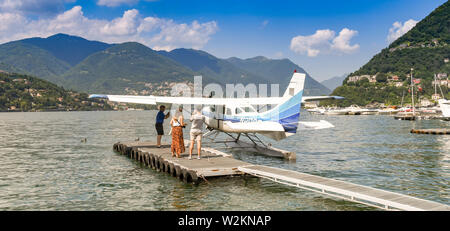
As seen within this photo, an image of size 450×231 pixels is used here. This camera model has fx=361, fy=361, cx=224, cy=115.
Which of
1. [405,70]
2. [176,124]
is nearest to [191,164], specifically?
[176,124]

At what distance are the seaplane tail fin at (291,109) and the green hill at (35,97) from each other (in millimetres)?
153908

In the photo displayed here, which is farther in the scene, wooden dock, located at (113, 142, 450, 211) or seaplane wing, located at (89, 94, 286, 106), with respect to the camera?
seaplane wing, located at (89, 94, 286, 106)

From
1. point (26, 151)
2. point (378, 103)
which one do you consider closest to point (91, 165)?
point (26, 151)

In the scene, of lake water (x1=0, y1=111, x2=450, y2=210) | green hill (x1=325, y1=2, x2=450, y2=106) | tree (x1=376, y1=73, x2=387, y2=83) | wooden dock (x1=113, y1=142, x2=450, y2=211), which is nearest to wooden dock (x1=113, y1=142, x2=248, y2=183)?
wooden dock (x1=113, y1=142, x2=450, y2=211)

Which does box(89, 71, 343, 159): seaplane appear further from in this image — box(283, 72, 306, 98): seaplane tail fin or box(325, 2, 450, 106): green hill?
box(325, 2, 450, 106): green hill

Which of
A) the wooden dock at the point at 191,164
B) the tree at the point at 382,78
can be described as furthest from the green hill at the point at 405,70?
the wooden dock at the point at 191,164

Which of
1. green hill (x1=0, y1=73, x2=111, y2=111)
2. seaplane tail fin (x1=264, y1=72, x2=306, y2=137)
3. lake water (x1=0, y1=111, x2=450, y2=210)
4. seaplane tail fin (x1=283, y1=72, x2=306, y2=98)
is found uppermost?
green hill (x1=0, y1=73, x2=111, y2=111)

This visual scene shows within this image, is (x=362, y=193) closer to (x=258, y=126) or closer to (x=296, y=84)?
(x=258, y=126)

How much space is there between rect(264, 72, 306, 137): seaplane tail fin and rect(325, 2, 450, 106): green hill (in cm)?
15077

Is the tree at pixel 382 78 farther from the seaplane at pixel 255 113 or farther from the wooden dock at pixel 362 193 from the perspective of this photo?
the wooden dock at pixel 362 193

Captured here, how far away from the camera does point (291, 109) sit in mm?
14781

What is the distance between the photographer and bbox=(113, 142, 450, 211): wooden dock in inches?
291
